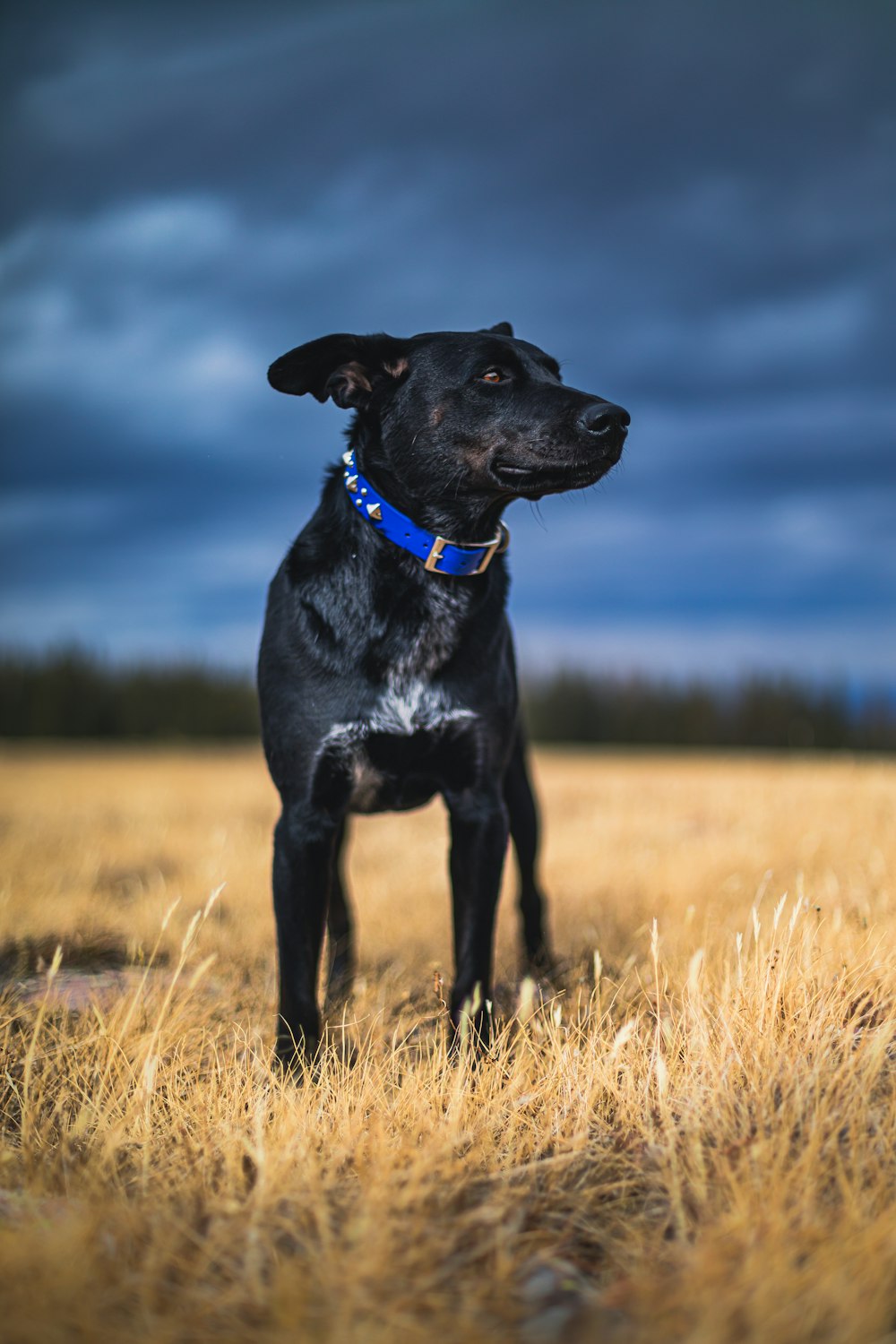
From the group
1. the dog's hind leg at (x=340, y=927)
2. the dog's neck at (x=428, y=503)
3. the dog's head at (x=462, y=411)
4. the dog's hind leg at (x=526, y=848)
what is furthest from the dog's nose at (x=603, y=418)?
the dog's hind leg at (x=340, y=927)

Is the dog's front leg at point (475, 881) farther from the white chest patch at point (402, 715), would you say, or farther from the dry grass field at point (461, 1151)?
the white chest patch at point (402, 715)

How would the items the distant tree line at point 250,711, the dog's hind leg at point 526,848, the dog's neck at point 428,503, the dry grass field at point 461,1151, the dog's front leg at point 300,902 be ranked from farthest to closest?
the distant tree line at point 250,711 < the dog's hind leg at point 526,848 < the dog's neck at point 428,503 < the dog's front leg at point 300,902 < the dry grass field at point 461,1151

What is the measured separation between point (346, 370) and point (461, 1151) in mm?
2773

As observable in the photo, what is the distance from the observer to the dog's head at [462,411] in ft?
11.4

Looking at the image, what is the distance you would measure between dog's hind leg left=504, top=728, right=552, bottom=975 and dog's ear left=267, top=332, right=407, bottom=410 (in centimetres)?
183

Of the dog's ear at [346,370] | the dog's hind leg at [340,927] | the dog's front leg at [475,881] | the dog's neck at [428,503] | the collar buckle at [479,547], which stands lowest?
the dog's hind leg at [340,927]

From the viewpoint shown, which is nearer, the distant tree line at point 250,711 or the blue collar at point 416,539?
the blue collar at point 416,539

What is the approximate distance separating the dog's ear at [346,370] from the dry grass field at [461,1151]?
78.6 inches

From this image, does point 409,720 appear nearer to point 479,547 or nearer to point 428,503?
point 479,547

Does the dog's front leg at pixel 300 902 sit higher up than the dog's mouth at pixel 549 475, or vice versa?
the dog's mouth at pixel 549 475

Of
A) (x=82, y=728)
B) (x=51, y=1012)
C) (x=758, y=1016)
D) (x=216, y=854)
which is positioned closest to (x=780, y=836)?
(x=216, y=854)

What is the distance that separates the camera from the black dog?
139 inches

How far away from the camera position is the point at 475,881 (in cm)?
363

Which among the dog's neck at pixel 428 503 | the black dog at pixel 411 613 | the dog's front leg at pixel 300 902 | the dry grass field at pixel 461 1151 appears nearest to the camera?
the dry grass field at pixel 461 1151
